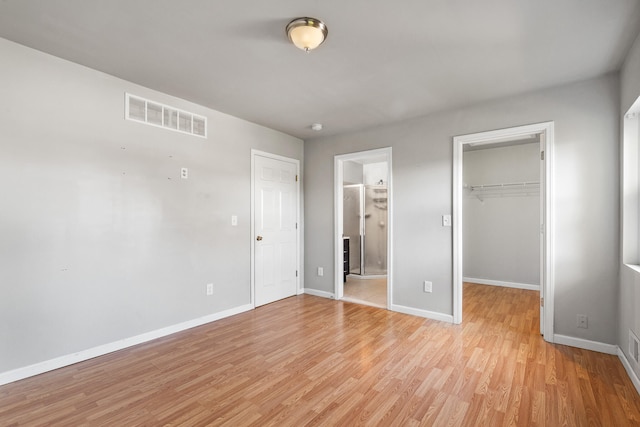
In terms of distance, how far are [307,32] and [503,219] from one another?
4775 mm

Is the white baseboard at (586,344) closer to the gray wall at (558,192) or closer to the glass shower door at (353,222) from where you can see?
the gray wall at (558,192)

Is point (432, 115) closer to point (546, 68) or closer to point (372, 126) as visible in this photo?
point (372, 126)

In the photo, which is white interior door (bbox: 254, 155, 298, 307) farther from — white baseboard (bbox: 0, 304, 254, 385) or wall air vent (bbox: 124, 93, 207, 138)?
wall air vent (bbox: 124, 93, 207, 138)

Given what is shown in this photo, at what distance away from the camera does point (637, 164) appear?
2.44 m

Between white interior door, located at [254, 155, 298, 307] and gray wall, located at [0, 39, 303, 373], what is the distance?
547 mm

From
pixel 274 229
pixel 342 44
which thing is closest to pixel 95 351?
pixel 274 229

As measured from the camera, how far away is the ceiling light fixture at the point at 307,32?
1.92 metres

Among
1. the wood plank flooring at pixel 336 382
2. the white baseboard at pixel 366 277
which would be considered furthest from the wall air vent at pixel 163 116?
the white baseboard at pixel 366 277

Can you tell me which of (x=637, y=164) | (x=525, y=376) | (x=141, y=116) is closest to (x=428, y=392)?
(x=525, y=376)

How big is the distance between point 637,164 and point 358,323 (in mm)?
2854

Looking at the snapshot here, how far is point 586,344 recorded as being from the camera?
2.78 m

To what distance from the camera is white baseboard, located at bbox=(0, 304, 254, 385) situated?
223 cm

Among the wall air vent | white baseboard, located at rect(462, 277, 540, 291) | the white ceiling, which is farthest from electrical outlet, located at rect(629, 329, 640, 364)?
the wall air vent

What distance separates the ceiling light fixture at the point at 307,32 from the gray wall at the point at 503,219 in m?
4.45
